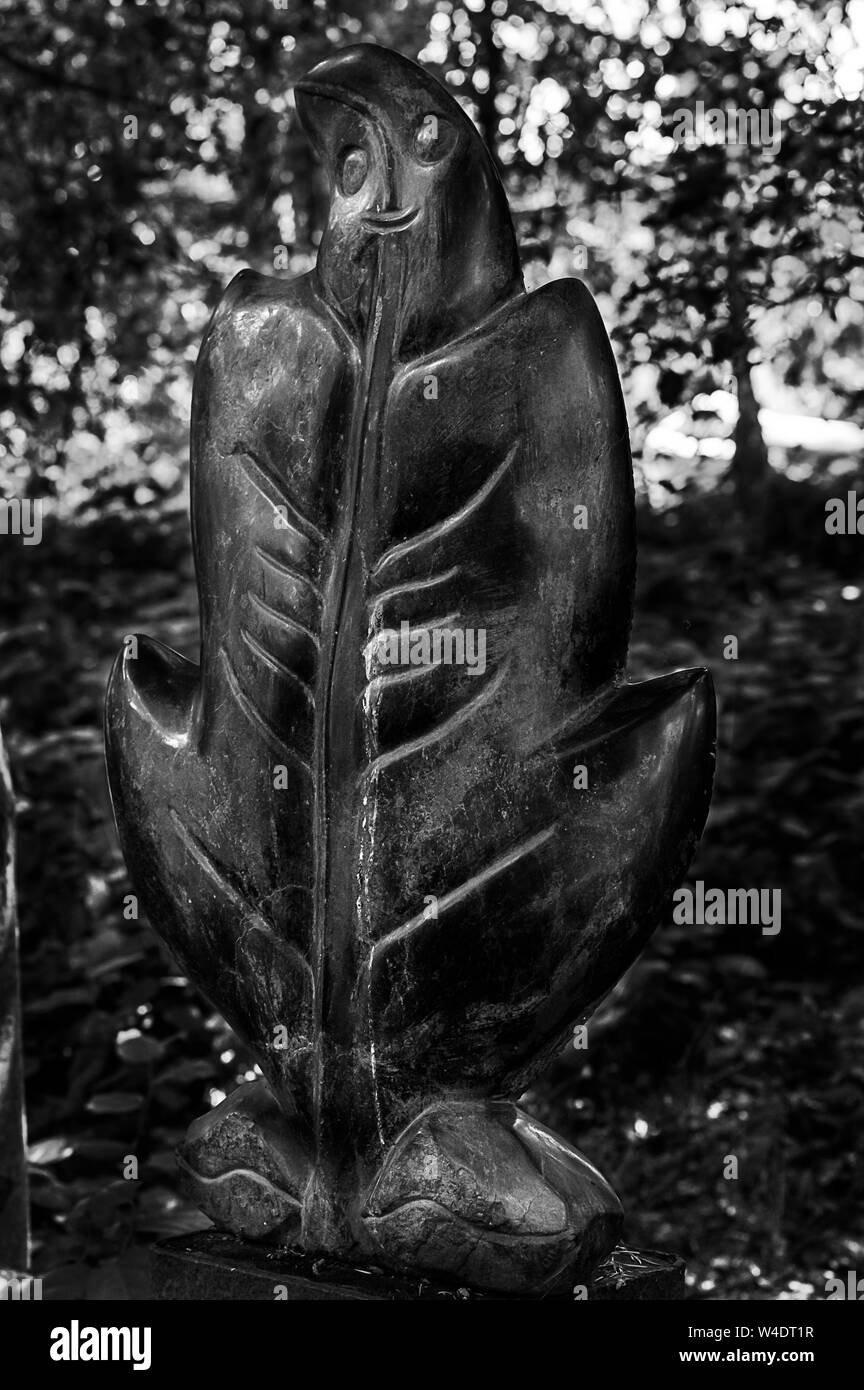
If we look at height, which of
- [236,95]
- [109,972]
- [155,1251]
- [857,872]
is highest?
[236,95]

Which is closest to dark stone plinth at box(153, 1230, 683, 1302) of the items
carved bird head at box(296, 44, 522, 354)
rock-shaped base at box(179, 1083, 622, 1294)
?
rock-shaped base at box(179, 1083, 622, 1294)

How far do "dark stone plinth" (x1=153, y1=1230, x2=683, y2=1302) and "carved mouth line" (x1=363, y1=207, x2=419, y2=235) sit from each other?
4.56 feet

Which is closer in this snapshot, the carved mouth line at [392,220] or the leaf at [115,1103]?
the carved mouth line at [392,220]

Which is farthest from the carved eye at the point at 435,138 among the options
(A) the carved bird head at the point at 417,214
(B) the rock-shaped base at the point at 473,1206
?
(B) the rock-shaped base at the point at 473,1206

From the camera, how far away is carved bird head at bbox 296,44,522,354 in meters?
2.24

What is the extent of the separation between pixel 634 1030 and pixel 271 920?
2678 millimetres

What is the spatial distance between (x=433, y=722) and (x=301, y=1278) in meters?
0.75

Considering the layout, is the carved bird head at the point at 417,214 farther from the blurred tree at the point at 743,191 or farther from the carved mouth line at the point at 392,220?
the blurred tree at the point at 743,191

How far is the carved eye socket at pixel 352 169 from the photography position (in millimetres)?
2281

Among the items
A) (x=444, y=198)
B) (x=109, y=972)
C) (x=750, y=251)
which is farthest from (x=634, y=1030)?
(x=444, y=198)

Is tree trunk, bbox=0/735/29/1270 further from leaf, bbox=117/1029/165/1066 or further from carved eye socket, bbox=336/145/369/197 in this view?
carved eye socket, bbox=336/145/369/197

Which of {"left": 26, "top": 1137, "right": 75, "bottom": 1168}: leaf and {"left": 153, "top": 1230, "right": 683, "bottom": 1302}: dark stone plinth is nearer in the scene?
{"left": 153, "top": 1230, "right": 683, "bottom": 1302}: dark stone plinth

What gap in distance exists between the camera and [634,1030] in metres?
4.77
